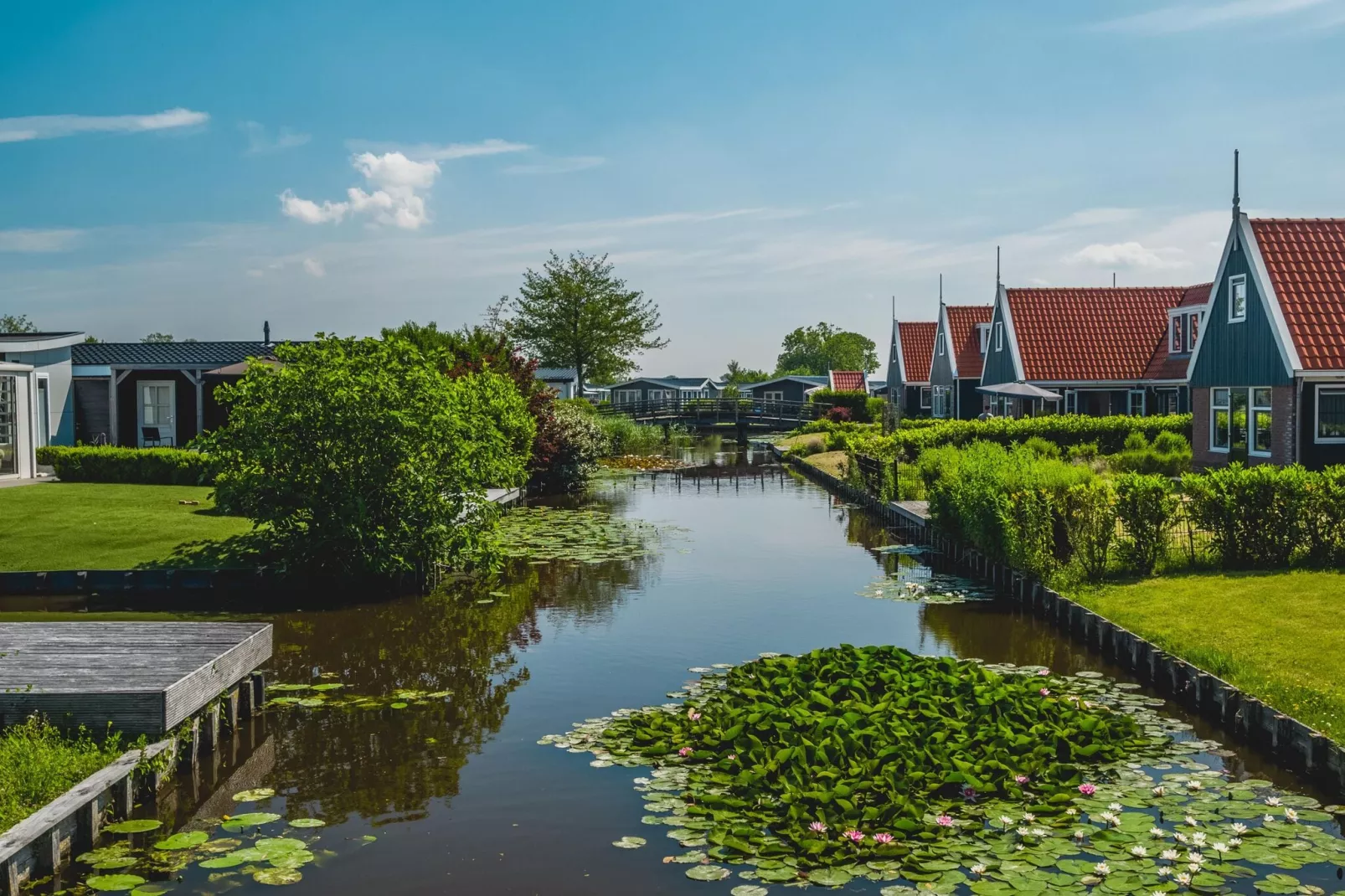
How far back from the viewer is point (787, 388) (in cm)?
10512

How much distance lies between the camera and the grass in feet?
27.4

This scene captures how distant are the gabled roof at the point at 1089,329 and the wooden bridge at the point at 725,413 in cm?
2648

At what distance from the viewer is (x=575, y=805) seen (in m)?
9.41

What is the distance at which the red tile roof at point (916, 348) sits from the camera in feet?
200

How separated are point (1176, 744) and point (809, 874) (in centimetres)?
452

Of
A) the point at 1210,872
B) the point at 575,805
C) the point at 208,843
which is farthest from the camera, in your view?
the point at 575,805

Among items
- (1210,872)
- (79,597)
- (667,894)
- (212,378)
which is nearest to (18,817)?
(667,894)

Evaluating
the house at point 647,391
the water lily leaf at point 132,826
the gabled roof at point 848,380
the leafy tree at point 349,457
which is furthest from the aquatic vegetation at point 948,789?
the house at point 647,391

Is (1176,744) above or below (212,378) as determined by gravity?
below

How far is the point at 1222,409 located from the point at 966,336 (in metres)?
25.1

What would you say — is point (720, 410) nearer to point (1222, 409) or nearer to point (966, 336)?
point (966, 336)

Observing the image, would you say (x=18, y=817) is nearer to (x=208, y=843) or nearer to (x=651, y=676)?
(x=208, y=843)

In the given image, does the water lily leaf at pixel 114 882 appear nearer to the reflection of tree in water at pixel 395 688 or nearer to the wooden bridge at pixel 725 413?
the reflection of tree in water at pixel 395 688

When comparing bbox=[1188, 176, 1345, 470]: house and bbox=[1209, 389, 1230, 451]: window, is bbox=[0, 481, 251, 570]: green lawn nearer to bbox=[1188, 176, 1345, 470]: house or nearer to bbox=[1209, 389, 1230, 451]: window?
bbox=[1188, 176, 1345, 470]: house
